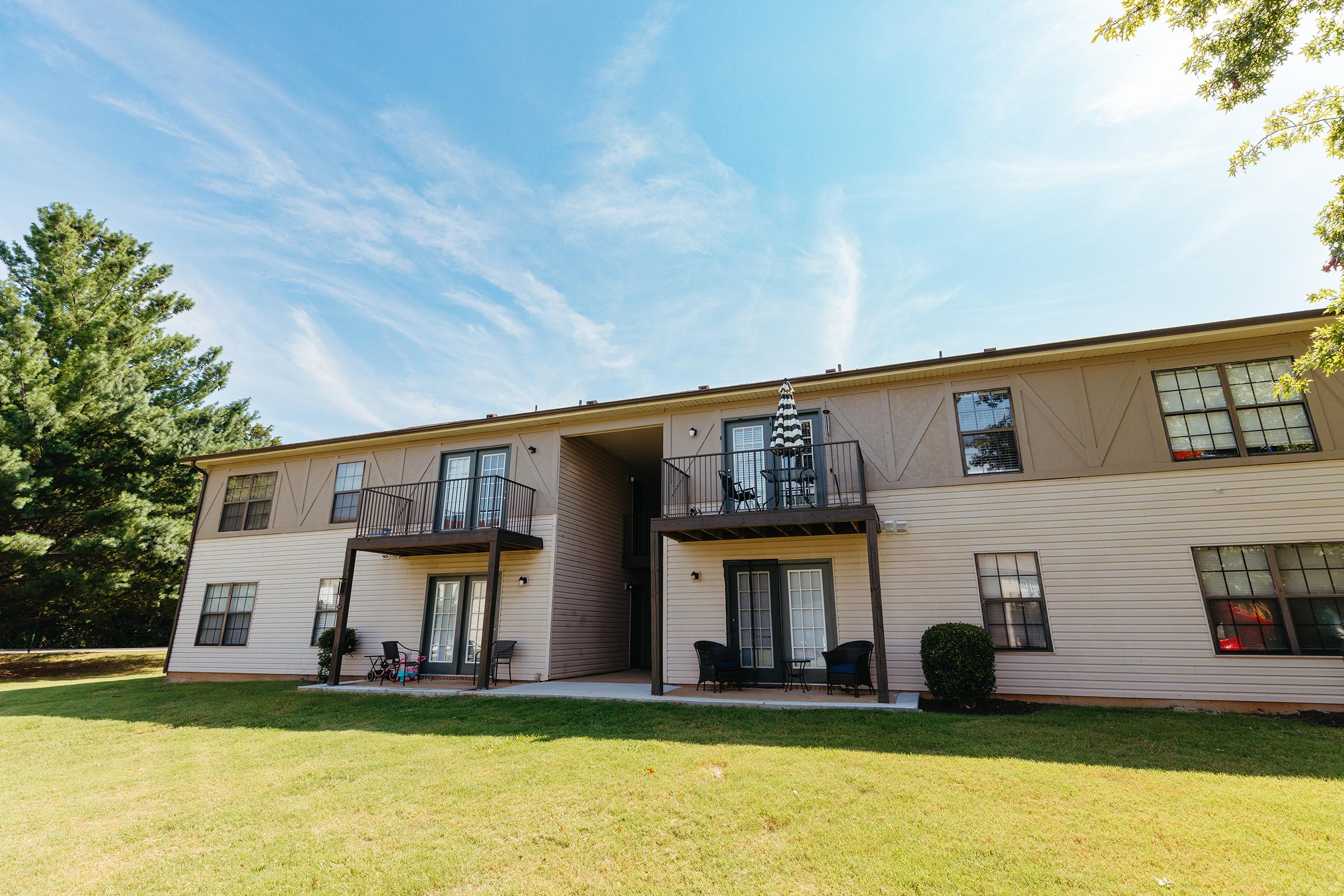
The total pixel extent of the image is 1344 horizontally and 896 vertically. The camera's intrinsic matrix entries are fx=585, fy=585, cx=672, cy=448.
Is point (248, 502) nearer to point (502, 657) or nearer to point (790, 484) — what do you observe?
point (502, 657)

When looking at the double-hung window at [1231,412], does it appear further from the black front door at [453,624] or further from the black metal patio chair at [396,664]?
the black metal patio chair at [396,664]

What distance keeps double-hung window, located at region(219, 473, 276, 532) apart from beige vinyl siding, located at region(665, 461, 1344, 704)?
44.4 ft

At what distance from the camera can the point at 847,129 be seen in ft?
35.2

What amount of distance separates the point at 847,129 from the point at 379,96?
384 inches

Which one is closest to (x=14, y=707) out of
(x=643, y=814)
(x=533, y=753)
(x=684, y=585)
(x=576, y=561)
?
(x=576, y=561)

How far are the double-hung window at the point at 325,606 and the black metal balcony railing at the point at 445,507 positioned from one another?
54.4 inches

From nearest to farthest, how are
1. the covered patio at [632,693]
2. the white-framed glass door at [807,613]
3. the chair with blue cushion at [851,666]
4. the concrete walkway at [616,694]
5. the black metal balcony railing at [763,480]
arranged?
the concrete walkway at [616,694] → the covered patio at [632,693] → the chair with blue cushion at [851,666] → the white-framed glass door at [807,613] → the black metal balcony railing at [763,480]

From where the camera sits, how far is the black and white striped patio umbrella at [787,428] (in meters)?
9.07

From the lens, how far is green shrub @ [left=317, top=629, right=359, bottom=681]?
1199cm

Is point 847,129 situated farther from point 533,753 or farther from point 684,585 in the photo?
point 533,753

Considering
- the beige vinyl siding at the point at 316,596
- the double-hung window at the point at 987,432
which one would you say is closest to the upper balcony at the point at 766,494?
the double-hung window at the point at 987,432

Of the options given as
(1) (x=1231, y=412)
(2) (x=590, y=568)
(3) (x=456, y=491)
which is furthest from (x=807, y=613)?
(3) (x=456, y=491)

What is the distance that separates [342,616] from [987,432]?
12.1 meters

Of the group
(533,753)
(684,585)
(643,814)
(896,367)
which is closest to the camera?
(643,814)
